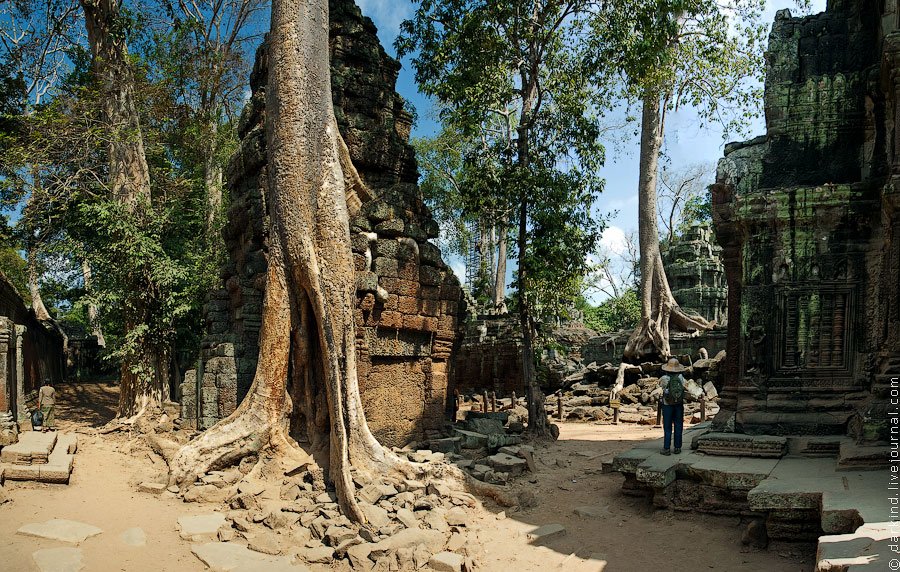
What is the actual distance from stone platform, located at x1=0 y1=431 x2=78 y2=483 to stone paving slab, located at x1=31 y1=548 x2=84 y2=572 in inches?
61.1

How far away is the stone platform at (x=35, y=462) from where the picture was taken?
5.93m

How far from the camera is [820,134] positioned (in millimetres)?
7473

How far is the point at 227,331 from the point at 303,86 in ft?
11.2

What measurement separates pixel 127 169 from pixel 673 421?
9.58 meters

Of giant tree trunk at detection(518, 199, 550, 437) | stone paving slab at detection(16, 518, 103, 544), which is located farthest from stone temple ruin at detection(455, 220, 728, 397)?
stone paving slab at detection(16, 518, 103, 544)

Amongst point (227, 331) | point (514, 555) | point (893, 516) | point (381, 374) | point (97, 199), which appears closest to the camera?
point (893, 516)

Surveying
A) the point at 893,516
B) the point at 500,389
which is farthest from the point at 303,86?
the point at 500,389

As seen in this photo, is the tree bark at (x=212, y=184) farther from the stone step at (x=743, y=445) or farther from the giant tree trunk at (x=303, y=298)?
the stone step at (x=743, y=445)

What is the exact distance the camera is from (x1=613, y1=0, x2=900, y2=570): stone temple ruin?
5.93m

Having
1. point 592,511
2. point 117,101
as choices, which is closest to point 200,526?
point 592,511

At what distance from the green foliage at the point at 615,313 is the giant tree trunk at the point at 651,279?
3.72m

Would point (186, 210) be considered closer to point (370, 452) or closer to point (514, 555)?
point (370, 452)

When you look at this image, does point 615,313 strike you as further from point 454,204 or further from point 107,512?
point 107,512

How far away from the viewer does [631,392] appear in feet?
54.4
